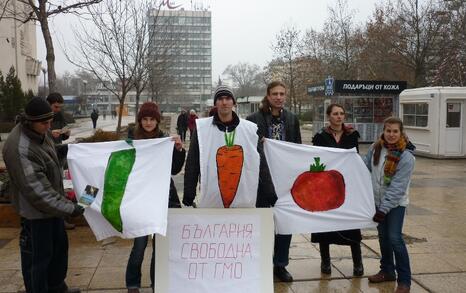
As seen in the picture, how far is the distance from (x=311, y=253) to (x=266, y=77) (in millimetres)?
51464

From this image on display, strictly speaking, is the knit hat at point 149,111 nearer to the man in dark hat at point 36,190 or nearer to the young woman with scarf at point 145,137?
the young woman with scarf at point 145,137

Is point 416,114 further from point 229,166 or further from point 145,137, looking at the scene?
point 145,137

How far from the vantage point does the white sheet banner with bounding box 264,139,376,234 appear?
5004 mm

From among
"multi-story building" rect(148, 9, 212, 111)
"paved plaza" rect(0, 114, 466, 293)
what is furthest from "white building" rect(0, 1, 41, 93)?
"paved plaza" rect(0, 114, 466, 293)

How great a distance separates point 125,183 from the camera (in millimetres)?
4355

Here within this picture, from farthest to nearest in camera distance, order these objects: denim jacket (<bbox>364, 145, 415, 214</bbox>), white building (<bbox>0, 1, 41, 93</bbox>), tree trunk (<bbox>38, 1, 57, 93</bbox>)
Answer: white building (<bbox>0, 1, 41, 93</bbox>), tree trunk (<bbox>38, 1, 57, 93</bbox>), denim jacket (<bbox>364, 145, 415, 214</bbox>)

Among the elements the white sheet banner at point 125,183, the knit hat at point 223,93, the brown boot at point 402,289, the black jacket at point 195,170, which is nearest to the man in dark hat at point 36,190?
the white sheet banner at point 125,183

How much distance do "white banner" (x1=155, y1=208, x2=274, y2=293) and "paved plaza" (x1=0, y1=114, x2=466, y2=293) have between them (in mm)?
768

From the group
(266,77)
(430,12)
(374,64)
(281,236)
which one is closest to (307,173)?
(281,236)

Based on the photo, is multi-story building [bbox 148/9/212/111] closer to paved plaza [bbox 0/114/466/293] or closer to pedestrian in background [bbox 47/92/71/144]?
pedestrian in background [bbox 47/92/71/144]

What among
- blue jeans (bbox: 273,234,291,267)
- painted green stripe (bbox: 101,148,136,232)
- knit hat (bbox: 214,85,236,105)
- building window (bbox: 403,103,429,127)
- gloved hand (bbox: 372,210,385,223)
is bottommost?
blue jeans (bbox: 273,234,291,267)

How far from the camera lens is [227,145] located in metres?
4.53

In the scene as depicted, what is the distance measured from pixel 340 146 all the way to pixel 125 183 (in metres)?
2.33

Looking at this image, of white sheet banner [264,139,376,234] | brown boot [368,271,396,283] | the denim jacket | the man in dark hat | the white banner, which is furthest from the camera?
brown boot [368,271,396,283]
